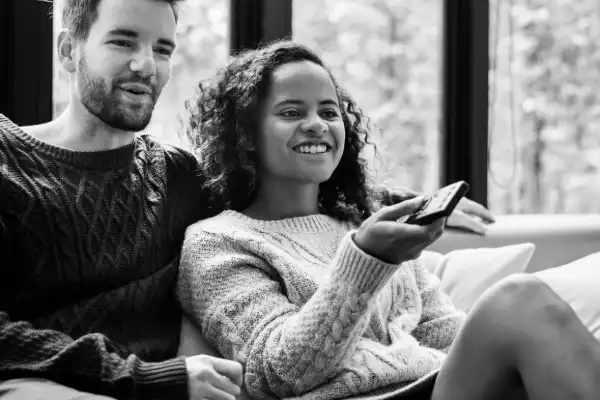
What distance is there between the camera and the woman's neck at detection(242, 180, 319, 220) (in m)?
1.60

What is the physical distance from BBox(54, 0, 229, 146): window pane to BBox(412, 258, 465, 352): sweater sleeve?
96cm

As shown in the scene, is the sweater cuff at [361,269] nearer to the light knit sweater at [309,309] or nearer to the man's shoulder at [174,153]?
the light knit sweater at [309,309]

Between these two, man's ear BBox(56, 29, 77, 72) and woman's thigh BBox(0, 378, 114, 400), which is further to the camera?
man's ear BBox(56, 29, 77, 72)

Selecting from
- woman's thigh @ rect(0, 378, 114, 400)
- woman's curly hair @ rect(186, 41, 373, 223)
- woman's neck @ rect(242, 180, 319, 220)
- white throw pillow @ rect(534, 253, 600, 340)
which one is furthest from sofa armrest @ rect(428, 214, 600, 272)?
woman's thigh @ rect(0, 378, 114, 400)

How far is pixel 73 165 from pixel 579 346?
875mm

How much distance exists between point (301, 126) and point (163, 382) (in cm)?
55

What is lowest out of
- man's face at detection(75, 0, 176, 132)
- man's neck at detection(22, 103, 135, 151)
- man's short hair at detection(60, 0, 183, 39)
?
man's neck at detection(22, 103, 135, 151)

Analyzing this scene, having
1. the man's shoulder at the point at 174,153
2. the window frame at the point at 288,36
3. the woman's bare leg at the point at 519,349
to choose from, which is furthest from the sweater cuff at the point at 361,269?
the window frame at the point at 288,36

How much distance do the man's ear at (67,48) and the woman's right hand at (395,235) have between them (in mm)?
651

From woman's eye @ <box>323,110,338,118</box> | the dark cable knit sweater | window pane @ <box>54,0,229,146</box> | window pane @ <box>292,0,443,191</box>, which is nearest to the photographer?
the dark cable knit sweater

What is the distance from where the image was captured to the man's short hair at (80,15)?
1.48 metres

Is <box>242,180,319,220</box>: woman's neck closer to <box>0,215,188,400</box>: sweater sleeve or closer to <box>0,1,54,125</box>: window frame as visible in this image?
<box>0,215,188,400</box>: sweater sleeve

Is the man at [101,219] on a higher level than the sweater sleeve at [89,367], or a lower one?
higher

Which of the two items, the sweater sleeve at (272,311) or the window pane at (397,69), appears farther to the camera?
the window pane at (397,69)
